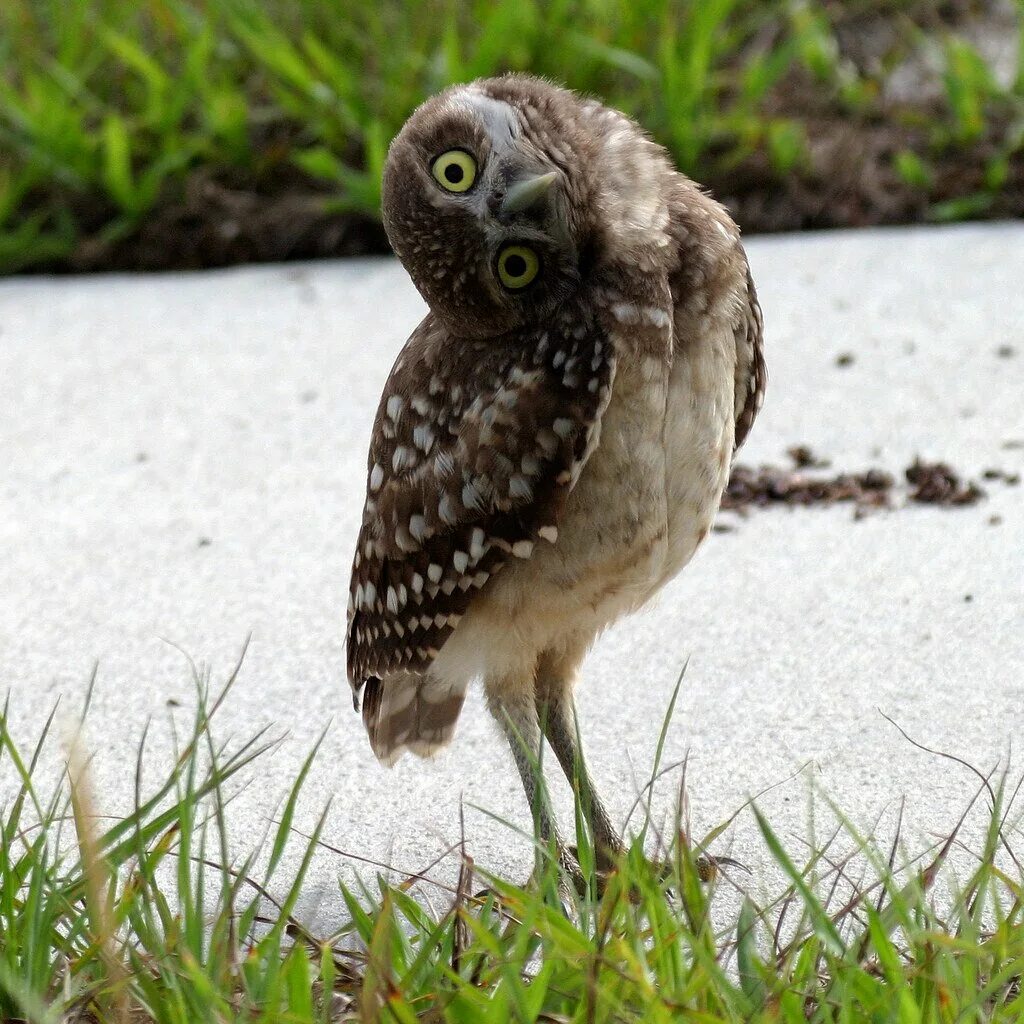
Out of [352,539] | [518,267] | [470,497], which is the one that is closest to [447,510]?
[470,497]

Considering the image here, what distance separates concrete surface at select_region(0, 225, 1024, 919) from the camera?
10.8 ft

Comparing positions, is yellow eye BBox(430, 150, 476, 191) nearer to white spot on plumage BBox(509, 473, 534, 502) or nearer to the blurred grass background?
white spot on plumage BBox(509, 473, 534, 502)

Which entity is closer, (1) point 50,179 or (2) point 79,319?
(2) point 79,319

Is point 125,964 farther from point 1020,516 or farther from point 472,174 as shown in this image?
point 1020,516

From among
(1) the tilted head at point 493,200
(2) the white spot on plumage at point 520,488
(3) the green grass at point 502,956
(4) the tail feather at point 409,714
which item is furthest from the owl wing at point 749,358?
(3) the green grass at point 502,956

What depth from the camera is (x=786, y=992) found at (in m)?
2.06

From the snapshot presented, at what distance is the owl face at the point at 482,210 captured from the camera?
2539 mm

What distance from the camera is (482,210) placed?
254 cm

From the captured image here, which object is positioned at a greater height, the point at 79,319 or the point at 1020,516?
the point at 1020,516

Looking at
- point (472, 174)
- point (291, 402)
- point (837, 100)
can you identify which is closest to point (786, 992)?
point (472, 174)

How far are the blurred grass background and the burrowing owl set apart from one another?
3487mm

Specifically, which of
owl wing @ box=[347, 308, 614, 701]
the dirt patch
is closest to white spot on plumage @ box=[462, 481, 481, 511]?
owl wing @ box=[347, 308, 614, 701]

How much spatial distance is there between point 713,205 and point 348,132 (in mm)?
3933

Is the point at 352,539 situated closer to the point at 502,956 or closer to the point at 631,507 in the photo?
the point at 631,507
